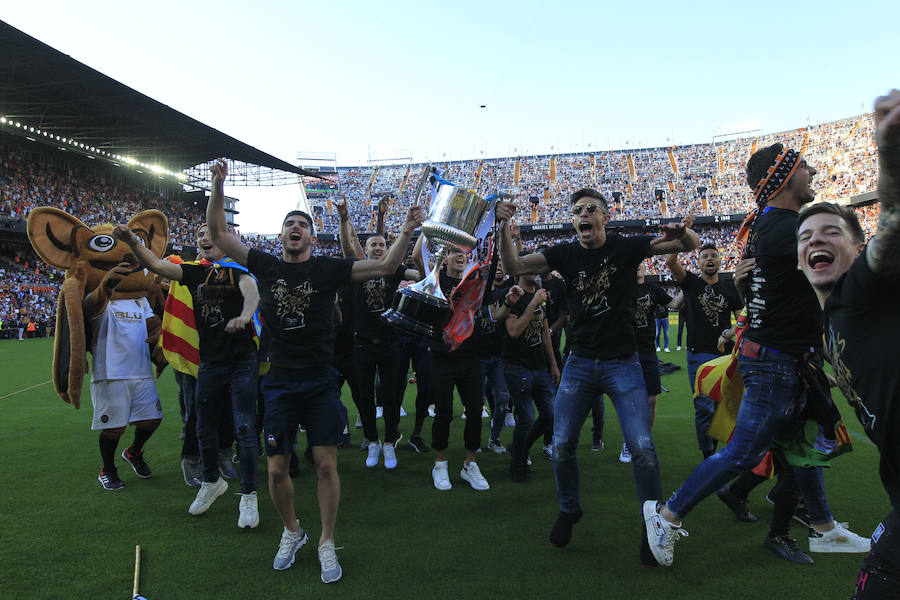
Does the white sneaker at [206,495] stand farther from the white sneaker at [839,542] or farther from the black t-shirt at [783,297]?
the white sneaker at [839,542]

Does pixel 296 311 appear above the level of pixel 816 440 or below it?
above

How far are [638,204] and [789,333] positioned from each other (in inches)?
1781

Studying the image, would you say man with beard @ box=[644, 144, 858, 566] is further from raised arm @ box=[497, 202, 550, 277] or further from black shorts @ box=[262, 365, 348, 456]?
black shorts @ box=[262, 365, 348, 456]

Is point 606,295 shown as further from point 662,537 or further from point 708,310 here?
point 708,310

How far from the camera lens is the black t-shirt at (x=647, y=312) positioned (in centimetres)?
536

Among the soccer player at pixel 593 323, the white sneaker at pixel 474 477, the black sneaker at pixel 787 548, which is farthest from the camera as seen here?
the white sneaker at pixel 474 477

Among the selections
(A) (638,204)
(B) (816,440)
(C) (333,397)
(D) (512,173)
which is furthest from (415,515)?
(D) (512,173)

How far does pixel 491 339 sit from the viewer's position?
18.6ft

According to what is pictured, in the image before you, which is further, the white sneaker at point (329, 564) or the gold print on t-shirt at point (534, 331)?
the gold print on t-shirt at point (534, 331)

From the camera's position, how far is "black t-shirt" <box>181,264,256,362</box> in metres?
4.09

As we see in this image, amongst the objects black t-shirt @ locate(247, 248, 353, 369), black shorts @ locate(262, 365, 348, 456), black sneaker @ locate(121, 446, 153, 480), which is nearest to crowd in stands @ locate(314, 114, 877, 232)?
black sneaker @ locate(121, 446, 153, 480)

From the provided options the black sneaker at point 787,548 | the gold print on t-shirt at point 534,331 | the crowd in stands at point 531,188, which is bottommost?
the black sneaker at point 787,548

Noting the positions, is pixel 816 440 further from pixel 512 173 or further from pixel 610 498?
pixel 512 173

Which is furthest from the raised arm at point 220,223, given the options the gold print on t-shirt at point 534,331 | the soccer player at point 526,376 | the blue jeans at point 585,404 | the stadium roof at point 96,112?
the stadium roof at point 96,112
